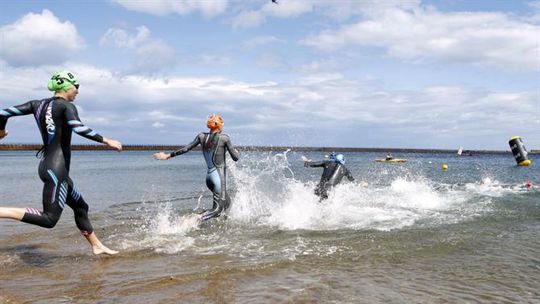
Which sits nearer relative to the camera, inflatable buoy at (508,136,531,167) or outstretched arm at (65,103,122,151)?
outstretched arm at (65,103,122,151)

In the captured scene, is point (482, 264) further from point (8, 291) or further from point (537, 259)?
point (8, 291)

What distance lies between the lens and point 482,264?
6.51 metres

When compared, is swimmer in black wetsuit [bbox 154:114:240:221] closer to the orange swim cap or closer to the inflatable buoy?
the orange swim cap

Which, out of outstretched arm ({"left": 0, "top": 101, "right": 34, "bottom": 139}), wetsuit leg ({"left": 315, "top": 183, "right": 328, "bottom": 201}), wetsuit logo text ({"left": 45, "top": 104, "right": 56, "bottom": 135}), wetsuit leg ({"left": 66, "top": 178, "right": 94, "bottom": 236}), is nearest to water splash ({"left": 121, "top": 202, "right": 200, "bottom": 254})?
wetsuit leg ({"left": 66, "top": 178, "right": 94, "bottom": 236})

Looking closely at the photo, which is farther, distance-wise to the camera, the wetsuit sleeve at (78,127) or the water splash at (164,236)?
the water splash at (164,236)

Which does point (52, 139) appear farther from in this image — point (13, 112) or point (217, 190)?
point (217, 190)

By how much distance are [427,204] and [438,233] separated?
5547 mm

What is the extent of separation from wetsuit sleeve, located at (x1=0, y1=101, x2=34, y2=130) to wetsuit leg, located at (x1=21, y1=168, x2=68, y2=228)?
2.67 ft

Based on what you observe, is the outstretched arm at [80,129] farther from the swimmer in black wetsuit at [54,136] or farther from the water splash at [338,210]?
the water splash at [338,210]

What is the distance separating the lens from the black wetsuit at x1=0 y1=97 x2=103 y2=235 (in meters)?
5.64

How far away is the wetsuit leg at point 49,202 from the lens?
5.59 m

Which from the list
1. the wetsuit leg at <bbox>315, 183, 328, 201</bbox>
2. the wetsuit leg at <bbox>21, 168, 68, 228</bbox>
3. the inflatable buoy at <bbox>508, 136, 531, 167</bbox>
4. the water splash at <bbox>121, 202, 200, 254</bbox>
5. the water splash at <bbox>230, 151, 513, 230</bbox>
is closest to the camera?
the wetsuit leg at <bbox>21, 168, 68, 228</bbox>

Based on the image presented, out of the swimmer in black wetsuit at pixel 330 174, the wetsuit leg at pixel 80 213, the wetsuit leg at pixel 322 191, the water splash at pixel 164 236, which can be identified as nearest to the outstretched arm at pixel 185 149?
the water splash at pixel 164 236

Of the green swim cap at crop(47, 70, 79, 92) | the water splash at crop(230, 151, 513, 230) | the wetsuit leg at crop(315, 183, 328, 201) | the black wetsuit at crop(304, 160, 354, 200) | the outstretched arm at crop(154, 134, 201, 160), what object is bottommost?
the water splash at crop(230, 151, 513, 230)
